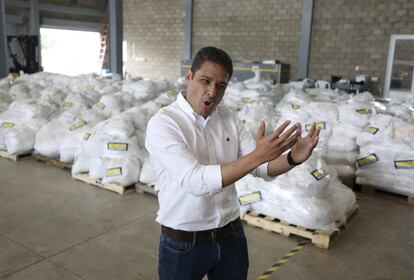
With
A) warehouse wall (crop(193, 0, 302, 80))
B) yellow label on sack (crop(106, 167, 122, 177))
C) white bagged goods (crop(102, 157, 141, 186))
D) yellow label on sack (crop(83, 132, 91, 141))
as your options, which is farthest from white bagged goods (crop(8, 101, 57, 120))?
warehouse wall (crop(193, 0, 302, 80))

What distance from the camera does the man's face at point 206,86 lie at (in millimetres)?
1488

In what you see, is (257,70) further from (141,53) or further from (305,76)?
(141,53)

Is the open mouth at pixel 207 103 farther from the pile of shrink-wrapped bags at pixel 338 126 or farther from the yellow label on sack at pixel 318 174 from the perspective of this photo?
the pile of shrink-wrapped bags at pixel 338 126

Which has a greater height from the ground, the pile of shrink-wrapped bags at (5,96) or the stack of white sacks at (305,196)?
the pile of shrink-wrapped bags at (5,96)

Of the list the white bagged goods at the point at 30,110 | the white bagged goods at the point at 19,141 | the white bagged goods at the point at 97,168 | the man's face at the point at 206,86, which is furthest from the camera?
the white bagged goods at the point at 30,110

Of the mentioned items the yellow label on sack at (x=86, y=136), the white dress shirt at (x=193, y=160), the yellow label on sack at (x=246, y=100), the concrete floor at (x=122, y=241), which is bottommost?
the concrete floor at (x=122, y=241)

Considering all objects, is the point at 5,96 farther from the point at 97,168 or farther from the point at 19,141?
the point at 97,168

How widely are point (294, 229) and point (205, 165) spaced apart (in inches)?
99.8

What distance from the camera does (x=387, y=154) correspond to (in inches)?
188

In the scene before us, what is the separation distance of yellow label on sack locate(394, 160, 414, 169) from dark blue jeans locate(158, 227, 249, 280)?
3586 mm

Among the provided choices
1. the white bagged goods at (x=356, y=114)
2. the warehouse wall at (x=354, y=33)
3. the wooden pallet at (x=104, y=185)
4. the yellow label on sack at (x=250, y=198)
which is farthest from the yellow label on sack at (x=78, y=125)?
the warehouse wall at (x=354, y=33)

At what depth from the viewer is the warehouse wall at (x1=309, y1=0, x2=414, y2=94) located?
10258 millimetres

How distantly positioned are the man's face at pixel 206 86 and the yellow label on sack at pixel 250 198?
2.48 m

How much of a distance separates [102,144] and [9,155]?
205 cm
